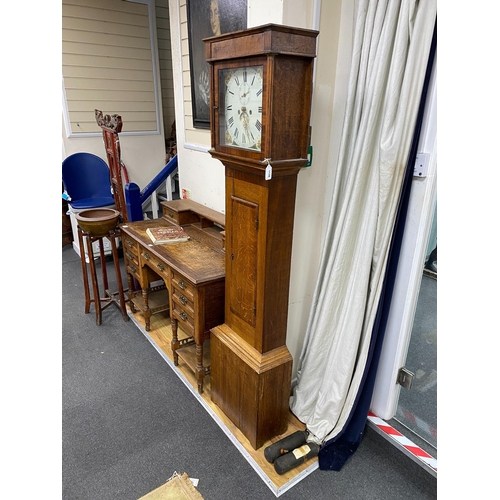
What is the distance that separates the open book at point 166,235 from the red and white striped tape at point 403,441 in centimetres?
160

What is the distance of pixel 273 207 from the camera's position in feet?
5.10

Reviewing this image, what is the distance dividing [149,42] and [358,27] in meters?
3.31

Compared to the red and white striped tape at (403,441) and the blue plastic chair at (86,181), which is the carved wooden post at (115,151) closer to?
the blue plastic chair at (86,181)

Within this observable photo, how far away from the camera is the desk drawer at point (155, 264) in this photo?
7.69ft

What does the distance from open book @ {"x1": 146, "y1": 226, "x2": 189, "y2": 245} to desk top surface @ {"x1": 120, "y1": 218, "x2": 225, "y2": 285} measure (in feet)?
0.10

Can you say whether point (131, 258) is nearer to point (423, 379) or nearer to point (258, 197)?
point (258, 197)

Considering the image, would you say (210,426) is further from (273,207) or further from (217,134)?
(217,134)

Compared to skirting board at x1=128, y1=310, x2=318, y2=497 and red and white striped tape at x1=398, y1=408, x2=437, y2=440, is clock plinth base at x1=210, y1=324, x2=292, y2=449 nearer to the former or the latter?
skirting board at x1=128, y1=310, x2=318, y2=497

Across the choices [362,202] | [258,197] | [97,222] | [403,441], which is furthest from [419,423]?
[97,222]

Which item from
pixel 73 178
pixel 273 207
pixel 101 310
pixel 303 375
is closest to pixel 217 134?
pixel 273 207

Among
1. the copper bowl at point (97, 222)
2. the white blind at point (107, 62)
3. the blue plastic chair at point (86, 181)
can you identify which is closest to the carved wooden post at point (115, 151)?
the copper bowl at point (97, 222)

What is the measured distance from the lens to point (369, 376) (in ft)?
6.07

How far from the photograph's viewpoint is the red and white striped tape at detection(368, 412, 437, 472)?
1.75m

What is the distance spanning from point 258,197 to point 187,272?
724mm
